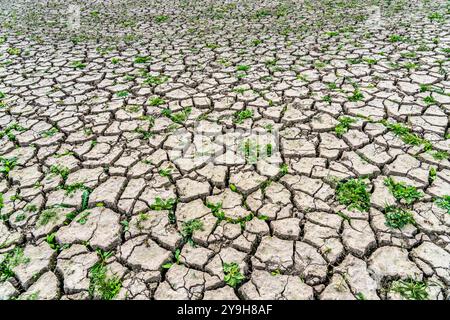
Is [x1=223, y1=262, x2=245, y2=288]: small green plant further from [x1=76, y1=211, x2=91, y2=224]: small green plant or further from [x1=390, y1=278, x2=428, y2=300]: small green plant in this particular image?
[x1=76, y1=211, x2=91, y2=224]: small green plant

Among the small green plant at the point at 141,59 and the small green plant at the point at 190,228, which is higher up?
the small green plant at the point at 141,59

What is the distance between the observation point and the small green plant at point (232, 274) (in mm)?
1857

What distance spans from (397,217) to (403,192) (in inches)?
10.8

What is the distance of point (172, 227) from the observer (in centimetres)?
221

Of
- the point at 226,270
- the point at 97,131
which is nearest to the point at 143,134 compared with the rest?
the point at 97,131

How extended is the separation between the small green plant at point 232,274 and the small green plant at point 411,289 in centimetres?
82

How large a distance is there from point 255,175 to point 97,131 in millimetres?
1640

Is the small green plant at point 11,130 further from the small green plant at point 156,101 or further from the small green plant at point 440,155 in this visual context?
the small green plant at point 440,155

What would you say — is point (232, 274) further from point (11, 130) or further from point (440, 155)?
point (11, 130)

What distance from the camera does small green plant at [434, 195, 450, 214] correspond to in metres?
2.24

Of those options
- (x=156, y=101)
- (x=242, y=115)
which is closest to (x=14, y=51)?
(x=156, y=101)

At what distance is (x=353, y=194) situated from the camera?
238 centimetres

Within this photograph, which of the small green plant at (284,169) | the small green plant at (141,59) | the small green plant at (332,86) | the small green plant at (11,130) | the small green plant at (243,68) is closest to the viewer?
the small green plant at (284,169)

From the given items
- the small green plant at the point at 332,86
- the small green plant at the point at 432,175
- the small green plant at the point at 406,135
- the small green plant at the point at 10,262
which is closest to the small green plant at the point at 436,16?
the small green plant at the point at 332,86
